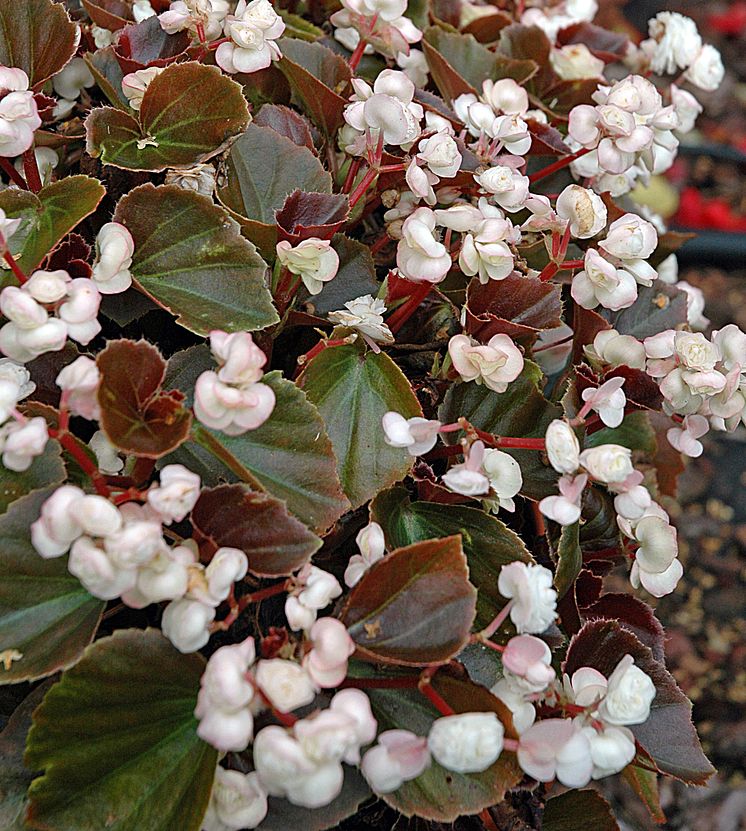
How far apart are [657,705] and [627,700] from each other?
0.39ft

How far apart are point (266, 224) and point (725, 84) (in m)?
2.34

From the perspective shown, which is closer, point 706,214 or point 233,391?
point 233,391

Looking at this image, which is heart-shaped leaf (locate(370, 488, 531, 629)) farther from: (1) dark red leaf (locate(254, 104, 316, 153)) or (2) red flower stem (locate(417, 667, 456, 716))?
(1) dark red leaf (locate(254, 104, 316, 153))

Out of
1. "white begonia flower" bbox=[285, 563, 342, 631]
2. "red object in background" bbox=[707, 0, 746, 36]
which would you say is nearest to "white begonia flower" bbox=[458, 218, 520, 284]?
"white begonia flower" bbox=[285, 563, 342, 631]

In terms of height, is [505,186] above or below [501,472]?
above

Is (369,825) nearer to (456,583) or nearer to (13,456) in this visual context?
(456,583)

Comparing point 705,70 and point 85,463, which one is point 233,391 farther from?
point 705,70

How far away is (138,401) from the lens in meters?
0.56

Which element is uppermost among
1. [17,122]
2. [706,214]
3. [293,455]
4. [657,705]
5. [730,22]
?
[17,122]

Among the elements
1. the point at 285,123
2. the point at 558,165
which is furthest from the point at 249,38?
the point at 558,165

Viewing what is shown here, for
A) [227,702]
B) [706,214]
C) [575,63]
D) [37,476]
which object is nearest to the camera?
[227,702]

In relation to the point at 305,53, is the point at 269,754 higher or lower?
lower

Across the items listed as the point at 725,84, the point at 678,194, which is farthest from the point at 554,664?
the point at 725,84

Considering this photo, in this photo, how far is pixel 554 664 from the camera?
25.5 inches
